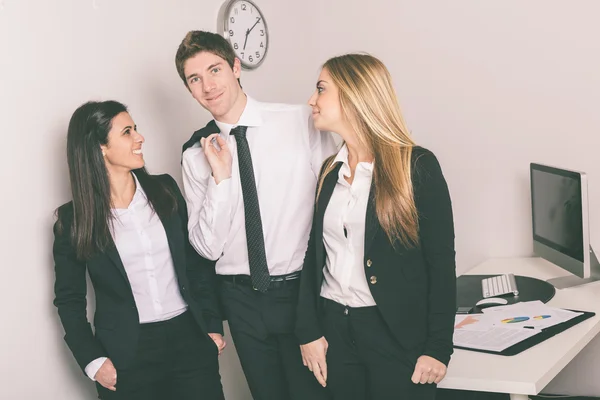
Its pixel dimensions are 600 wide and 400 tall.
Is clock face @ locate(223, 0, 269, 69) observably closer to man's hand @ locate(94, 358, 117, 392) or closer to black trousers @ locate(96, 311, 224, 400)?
black trousers @ locate(96, 311, 224, 400)

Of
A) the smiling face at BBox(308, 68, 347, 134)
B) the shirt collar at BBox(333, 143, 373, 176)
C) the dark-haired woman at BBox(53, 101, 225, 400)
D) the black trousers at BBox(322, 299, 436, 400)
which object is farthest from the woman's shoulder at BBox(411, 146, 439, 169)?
the dark-haired woman at BBox(53, 101, 225, 400)

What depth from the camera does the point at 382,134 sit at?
1.86 m

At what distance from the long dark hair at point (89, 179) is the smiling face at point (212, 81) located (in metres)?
0.30

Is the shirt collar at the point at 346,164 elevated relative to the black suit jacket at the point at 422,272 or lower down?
elevated

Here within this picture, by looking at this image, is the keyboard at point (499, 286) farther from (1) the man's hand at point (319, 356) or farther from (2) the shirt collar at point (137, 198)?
(2) the shirt collar at point (137, 198)

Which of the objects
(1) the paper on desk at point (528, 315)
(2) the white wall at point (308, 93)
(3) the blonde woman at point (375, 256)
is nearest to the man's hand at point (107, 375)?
(2) the white wall at point (308, 93)

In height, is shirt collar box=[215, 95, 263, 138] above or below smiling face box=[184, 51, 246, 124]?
below

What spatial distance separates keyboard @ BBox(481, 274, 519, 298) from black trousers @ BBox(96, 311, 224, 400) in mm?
1270

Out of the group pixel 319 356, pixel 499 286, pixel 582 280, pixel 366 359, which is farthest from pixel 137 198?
pixel 582 280

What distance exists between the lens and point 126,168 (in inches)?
86.2

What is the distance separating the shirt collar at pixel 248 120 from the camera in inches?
93.3

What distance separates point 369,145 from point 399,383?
2.21 ft

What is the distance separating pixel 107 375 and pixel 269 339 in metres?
0.55

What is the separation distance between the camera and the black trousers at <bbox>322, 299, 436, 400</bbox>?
1783mm
